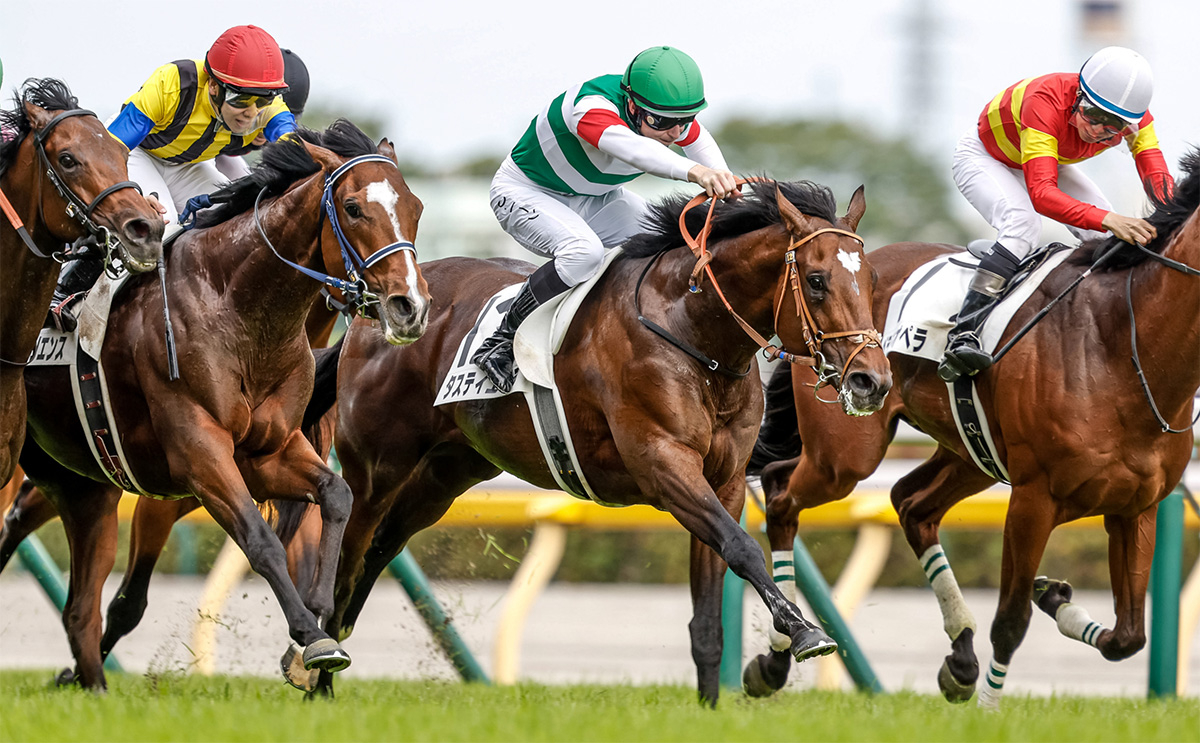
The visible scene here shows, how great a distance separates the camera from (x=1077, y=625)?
19.6ft

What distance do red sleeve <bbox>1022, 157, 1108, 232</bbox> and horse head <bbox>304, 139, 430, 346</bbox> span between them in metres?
2.39

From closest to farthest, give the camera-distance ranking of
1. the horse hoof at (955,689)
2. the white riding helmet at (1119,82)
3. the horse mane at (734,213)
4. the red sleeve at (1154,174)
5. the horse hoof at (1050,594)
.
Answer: the horse mane at (734,213)
the white riding helmet at (1119,82)
the red sleeve at (1154,174)
the horse hoof at (955,689)
the horse hoof at (1050,594)

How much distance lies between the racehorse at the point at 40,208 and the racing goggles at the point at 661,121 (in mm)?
1766

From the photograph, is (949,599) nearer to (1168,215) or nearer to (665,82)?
(1168,215)

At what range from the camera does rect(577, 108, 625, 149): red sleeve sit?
5.39 metres

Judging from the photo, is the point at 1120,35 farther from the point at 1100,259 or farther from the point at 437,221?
the point at 1100,259

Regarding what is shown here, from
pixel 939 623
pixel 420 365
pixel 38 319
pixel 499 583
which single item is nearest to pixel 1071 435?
pixel 420 365

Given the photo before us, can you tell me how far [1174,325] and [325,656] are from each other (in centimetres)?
318

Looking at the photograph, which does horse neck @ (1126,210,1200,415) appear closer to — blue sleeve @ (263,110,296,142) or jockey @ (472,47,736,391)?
jockey @ (472,47,736,391)

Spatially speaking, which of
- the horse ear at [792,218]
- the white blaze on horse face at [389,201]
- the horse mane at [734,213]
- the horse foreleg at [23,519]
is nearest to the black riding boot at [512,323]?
the horse mane at [734,213]

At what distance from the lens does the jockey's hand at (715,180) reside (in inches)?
204

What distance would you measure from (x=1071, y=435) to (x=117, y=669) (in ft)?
16.1

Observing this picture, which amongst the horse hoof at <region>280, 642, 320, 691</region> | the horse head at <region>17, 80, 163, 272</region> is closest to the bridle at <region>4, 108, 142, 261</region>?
the horse head at <region>17, 80, 163, 272</region>

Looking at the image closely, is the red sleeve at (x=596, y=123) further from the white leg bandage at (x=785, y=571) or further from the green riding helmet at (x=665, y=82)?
the white leg bandage at (x=785, y=571)
